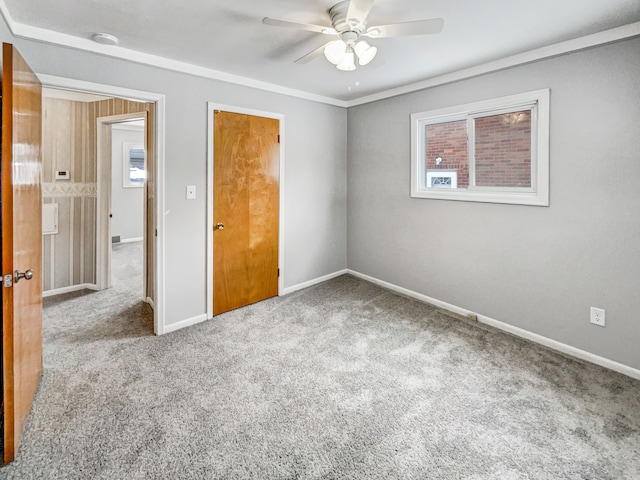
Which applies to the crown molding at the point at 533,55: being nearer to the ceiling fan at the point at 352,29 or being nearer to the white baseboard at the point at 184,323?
the ceiling fan at the point at 352,29

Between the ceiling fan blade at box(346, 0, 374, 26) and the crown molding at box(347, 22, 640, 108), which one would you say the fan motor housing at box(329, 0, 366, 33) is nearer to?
the ceiling fan blade at box(346, 0, 374, 26)

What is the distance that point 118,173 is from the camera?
23.1ft

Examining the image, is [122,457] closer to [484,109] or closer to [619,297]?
[619,297]

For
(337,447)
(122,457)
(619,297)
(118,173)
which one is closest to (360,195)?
(619,297)

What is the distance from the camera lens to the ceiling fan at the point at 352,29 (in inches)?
67.7

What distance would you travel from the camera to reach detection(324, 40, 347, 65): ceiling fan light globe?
6.52 ft

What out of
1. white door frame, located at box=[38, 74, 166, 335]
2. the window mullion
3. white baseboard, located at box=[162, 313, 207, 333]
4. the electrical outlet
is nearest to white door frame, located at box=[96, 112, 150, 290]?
white door frame, located at box=[38, 74, 166, 335]

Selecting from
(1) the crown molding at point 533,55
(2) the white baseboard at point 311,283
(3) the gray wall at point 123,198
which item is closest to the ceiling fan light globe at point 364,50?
(1) the crown molding at point 533,55

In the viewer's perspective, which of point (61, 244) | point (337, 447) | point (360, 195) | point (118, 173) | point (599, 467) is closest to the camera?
point (599, 467)

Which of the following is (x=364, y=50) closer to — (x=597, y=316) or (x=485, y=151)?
(x=485, y=151)

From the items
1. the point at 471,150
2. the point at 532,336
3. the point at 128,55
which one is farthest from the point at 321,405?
the point at 128,55

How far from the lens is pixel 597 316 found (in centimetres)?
253

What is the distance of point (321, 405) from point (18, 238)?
1869mm

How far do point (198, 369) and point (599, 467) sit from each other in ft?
7.80
